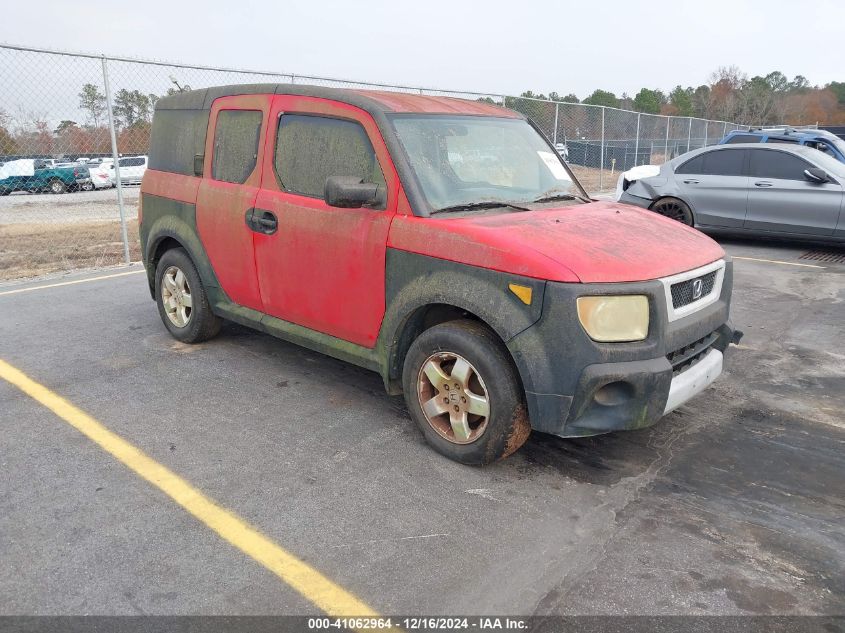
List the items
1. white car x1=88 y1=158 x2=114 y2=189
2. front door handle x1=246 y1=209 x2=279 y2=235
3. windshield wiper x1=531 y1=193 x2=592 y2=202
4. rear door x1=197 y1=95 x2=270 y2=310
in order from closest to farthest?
windshield wiper x1=531 y1=193 x2=592 y2=202, front door handle x1=246 y1=209 x2=279 y2=235, rear door x1=197 y1=95 x2=270 y2=310, white car x1=88 y1=158 x2=114 y2=189

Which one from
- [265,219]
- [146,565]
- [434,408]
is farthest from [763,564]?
[265,219]

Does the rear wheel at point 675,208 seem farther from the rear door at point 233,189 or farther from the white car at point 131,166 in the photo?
the rear door at point 233,189

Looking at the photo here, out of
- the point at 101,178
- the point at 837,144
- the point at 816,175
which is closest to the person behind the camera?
the point at 816,175

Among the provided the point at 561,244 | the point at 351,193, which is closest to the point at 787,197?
the point at 561,244

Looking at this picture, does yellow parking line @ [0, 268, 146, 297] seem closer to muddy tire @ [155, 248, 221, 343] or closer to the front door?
muddy tire @ [155, 248, 221, 343]

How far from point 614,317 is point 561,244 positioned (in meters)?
0.44

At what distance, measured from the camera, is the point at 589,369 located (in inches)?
120

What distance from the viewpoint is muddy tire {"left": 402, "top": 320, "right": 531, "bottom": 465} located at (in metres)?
3.28

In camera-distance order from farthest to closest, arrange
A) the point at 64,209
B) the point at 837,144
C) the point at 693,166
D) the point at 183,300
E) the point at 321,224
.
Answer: the point at 64,209 < the point at 837,144 < the point at 693,166 < the point at 183,300 < the point at 321,224

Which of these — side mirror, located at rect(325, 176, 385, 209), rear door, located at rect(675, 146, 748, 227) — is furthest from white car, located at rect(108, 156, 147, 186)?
rear door, located at rect(675, 146, 748, 227)

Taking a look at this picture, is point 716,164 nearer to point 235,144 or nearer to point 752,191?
point 752,191

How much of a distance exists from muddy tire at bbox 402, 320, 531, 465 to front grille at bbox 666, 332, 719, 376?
2.58 feet

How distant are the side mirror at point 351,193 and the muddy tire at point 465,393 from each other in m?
0.78

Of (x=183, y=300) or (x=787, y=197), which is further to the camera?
(x=787, y=197)
